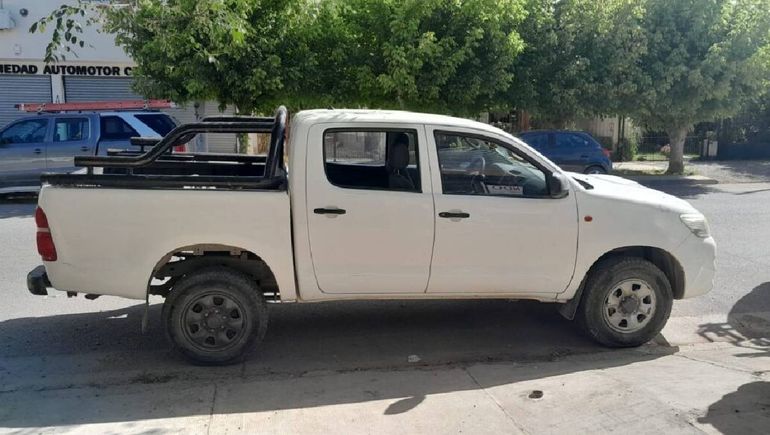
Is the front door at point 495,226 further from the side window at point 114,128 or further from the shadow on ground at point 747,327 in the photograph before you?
the side window at point 114,128

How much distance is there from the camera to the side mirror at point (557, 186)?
5215 millimetres

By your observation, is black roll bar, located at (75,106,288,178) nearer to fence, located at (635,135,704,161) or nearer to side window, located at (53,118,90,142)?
side window, located at (53,118,90,142)

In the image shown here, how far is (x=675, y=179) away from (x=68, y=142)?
55.2 ft

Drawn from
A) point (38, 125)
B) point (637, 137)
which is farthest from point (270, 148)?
point (637, 137)

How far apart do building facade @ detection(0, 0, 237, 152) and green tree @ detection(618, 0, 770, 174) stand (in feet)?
41.2

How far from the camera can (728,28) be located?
18812 mm

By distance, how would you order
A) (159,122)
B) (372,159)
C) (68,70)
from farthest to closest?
(68,70) < (159,122) < (372,159)

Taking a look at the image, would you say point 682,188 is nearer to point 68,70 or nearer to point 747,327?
point 747,327

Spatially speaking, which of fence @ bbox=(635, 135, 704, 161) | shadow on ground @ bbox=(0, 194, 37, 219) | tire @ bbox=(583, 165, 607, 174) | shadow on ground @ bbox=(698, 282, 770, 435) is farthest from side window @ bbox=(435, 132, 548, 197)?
fence @ bbox=(635, 135, 704, 161)

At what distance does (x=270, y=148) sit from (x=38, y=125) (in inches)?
434

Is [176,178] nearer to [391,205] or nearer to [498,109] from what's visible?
[391,205]

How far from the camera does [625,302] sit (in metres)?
5.50

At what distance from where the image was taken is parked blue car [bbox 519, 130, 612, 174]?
1736cm

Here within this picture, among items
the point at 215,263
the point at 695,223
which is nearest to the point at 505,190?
the point at 695,223
